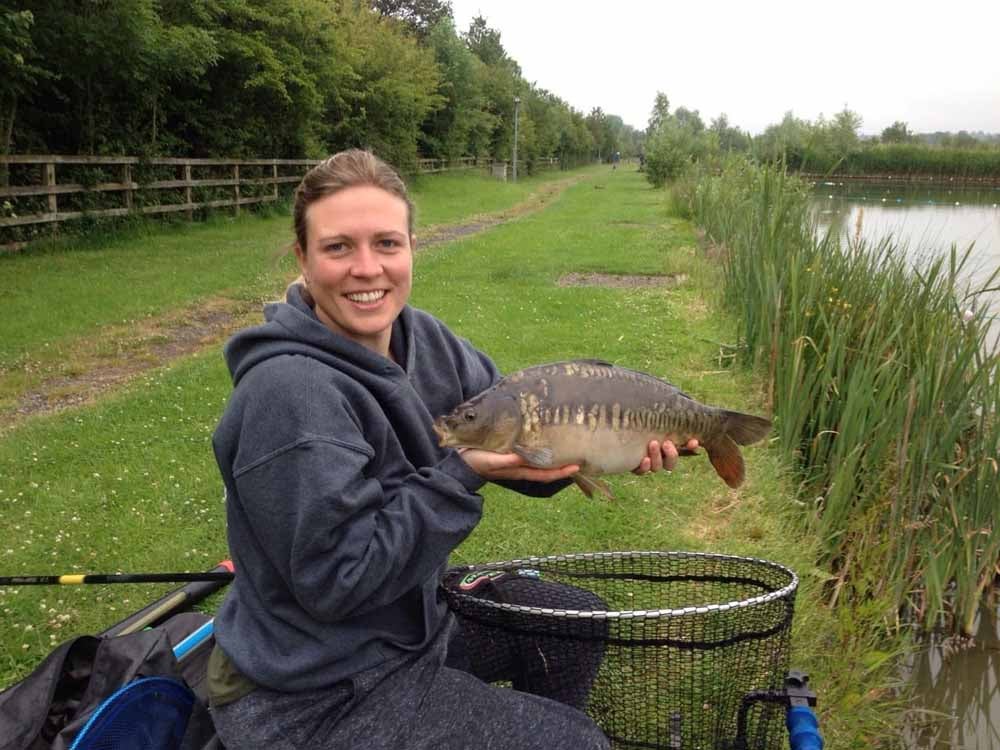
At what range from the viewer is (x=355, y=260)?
2006 mm

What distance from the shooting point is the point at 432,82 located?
108 feet

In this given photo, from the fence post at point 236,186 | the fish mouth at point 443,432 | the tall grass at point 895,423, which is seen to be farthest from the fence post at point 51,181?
the fish mouth at point 443,432

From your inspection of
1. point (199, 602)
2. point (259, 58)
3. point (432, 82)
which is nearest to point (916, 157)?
point (432, 82)

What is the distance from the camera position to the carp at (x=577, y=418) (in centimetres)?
207

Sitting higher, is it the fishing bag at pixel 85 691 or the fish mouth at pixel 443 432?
the fish mouth at pixel 443 432

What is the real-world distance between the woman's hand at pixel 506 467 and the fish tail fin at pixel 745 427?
521 mm

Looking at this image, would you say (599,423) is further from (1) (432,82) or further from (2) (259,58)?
(1) (432,82)

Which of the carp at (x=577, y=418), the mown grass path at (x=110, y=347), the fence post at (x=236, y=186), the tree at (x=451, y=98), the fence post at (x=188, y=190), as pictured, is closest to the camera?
the carp at (x=577, y=418)

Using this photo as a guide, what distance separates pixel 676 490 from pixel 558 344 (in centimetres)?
326

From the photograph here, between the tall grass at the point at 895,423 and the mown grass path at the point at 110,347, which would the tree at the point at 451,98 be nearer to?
the mown grass path at the point at 110,347

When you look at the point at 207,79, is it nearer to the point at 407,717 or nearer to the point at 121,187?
the point at 121,187

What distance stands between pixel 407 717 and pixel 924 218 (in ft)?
67.2

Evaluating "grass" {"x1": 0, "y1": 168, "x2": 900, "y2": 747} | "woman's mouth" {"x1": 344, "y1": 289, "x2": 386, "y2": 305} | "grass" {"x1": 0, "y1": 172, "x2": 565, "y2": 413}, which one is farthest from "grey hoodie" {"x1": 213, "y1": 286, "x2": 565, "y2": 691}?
"grass" {"x1": 0, "y1": 172, "x2": 565, "y2": 413}

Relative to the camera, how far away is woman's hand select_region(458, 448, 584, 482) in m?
1.94
